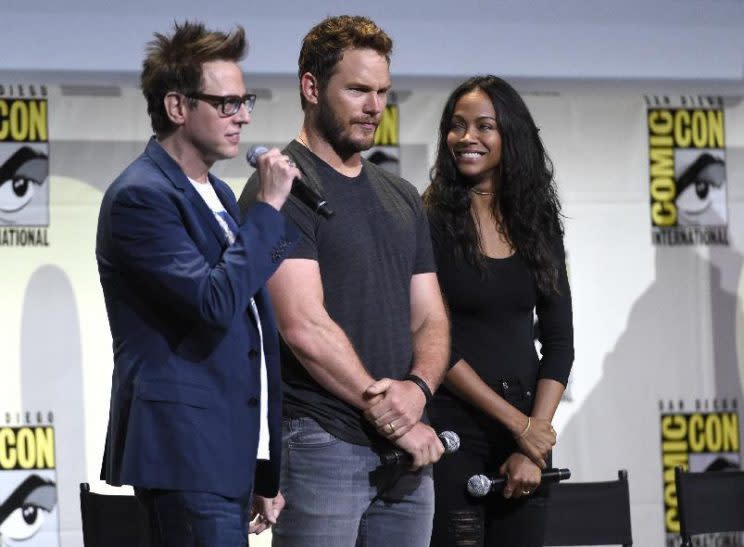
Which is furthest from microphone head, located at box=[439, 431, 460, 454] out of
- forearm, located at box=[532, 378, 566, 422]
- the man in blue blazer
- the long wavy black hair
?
the man in blue blazer

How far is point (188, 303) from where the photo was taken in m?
1.99

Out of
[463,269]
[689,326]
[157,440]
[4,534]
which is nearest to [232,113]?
[157,440]

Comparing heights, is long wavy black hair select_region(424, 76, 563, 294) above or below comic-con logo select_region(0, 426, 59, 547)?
above

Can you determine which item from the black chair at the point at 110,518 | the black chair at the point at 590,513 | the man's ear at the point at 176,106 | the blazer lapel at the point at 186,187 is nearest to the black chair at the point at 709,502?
the black chair at the point at 590,513

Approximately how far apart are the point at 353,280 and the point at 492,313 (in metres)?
0.54

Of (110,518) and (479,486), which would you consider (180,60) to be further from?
(110,518)

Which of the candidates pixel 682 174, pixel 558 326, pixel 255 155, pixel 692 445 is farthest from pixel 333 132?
pixel 692 445

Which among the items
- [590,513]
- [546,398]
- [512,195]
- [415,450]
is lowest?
[590,513]

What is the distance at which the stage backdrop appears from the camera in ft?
13.0

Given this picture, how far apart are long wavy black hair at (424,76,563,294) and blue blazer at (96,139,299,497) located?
937mm

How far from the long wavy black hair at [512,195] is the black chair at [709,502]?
3.89 feet

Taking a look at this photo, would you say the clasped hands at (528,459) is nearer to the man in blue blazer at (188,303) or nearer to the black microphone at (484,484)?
the black microphone at (484,484)

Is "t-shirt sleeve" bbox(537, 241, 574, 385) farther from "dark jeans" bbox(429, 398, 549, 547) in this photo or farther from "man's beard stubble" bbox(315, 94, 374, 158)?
"man's beard stubble" bbox(315, 94, 374, 158)

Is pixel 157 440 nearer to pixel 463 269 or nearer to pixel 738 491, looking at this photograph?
pixel 463 269
